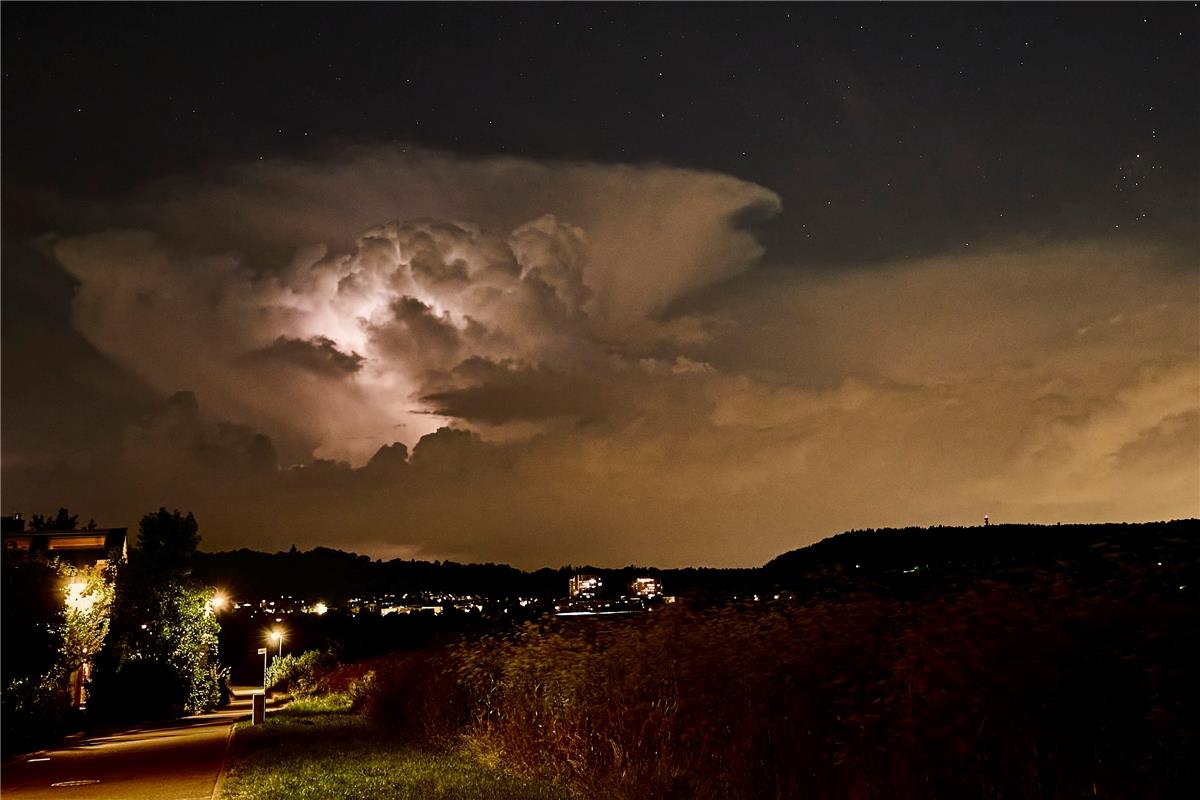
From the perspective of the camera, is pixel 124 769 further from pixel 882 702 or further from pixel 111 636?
pixel 111 636

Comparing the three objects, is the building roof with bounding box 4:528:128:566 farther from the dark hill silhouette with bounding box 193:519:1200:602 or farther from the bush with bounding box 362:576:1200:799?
the bush with bounding box 362:576:1200:799

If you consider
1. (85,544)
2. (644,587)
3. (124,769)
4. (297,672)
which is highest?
(85,544)

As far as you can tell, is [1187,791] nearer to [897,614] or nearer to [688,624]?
[897,614]

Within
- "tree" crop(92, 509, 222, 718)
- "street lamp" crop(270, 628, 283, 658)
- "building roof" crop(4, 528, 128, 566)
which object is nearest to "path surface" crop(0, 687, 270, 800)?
"tree" crop(92, 509, 222, 718)

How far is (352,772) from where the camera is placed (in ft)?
53.1

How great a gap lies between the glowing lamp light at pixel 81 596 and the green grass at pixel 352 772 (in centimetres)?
529

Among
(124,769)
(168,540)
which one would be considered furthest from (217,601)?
(124,769)

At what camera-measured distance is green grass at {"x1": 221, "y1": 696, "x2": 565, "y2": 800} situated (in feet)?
44.8

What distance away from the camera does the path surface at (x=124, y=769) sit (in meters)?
15.1

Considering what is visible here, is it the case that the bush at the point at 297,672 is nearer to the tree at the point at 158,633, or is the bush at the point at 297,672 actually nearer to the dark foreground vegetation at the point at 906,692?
the tree at the point at 158,633

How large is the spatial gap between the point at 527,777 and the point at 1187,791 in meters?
8.50

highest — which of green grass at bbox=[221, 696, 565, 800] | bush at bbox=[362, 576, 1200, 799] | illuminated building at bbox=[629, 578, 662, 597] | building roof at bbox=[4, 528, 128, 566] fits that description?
building roof at bbox=[4, 528, 128, 566]

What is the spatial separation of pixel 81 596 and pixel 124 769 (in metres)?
9.48

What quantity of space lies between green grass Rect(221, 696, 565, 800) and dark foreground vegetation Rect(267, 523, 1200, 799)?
2.43 feet
